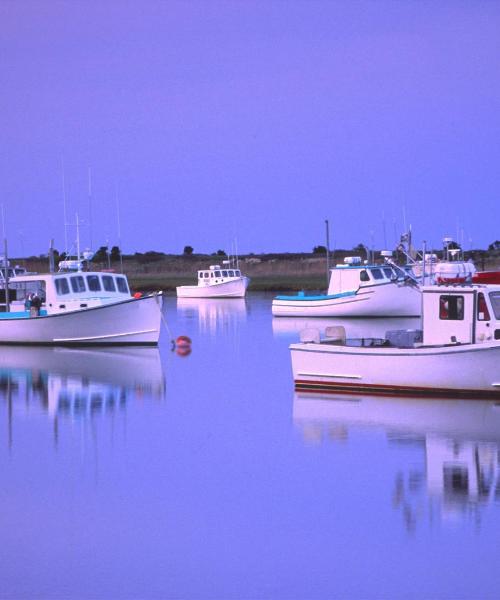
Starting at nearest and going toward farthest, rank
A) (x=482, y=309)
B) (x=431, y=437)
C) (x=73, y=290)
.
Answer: (x=431, y=437) < (x=482, y=309) < (x=73, y=290)

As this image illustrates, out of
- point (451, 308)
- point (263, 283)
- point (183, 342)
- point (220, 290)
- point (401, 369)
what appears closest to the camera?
point (451, 308)

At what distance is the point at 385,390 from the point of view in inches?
853

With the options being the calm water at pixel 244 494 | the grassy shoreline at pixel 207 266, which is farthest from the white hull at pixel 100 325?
the grassy shoreline at pixel 207 266

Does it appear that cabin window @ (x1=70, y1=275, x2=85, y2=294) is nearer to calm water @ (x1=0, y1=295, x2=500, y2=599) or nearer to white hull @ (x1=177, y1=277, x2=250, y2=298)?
calm water @ (x1=0, y1=295, x2=500, y2=599)

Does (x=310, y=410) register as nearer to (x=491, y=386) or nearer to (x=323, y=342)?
(x=323, y=342)

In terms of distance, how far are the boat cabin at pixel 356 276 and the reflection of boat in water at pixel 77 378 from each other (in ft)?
55.4

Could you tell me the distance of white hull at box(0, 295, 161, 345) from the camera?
34500 mm

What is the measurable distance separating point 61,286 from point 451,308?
17115 mm

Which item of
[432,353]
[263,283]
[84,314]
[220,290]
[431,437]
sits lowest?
[431,437]

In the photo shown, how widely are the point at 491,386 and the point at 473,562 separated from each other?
31.3 feet

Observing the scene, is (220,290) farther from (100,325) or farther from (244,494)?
(244,494)

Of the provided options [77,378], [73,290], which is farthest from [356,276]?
[77,378]

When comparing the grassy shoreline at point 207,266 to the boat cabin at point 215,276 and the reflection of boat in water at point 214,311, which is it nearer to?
the boat cabin at point 215,276

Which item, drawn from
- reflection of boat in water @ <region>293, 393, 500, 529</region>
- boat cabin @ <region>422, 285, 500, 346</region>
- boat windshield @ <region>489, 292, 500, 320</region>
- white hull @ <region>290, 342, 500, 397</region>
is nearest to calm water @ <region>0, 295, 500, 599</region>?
reflection of boat in water @ <region>293, 393, 500, 529</region>
